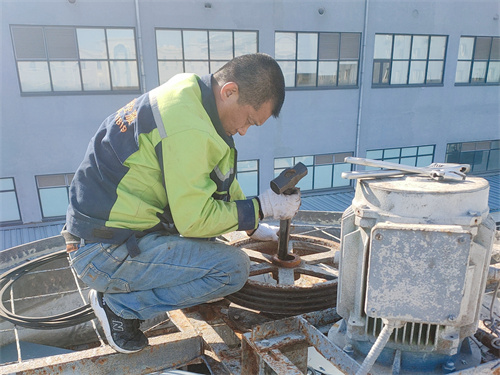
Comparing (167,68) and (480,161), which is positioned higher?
(167,68)

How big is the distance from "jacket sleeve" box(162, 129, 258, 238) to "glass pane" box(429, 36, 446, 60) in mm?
13548

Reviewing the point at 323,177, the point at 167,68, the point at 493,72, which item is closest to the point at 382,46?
the point at 323,177

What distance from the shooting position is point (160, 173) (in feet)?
6.97

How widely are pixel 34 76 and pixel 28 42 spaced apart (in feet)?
2.49

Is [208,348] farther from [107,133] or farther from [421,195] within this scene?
[421,195]

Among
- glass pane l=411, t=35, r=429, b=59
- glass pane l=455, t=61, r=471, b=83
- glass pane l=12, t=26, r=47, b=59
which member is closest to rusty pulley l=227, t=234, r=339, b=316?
glass pane l=12, t=26, r=47, b=59

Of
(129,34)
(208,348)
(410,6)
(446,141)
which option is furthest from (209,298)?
(446,141)

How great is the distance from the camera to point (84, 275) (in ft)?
7.34

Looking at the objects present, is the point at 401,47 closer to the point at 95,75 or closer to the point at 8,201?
the point at 95,75

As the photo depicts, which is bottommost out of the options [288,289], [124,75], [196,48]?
[288,289]

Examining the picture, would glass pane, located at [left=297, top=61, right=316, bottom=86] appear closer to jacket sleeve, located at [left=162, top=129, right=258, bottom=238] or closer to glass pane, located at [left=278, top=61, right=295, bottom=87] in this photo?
glass pane, located at [left=278, top=61, right=295, bottom=87]

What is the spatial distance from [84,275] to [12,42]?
30.2ft

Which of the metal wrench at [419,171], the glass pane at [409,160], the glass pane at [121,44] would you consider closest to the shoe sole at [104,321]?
the metal wrench at [419,171]

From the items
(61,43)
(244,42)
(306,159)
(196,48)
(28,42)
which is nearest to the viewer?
(28,42)
